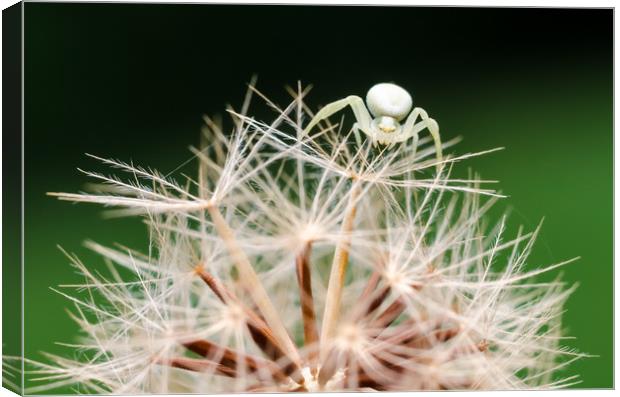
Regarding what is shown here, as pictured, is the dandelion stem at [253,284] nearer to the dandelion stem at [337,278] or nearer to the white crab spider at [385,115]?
the dandelion stem at [337,278]

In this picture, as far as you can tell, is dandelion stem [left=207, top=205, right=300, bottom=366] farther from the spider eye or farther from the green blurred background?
the spider eye

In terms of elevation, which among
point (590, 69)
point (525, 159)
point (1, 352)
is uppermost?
point (590, 69)

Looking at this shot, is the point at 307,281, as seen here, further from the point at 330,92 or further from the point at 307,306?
the point at 330,92

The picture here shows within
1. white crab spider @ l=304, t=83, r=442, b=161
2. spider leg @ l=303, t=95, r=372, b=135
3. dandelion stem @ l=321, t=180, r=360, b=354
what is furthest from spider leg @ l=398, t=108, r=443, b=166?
dandelion stem @ l=321, t=180, r=360, b=354

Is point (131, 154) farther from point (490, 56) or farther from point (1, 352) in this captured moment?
point (490, 56)

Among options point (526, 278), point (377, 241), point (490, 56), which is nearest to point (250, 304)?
point (377, 241)

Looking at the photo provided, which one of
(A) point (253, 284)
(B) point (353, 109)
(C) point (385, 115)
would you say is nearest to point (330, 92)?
(B) point (353, 109)
